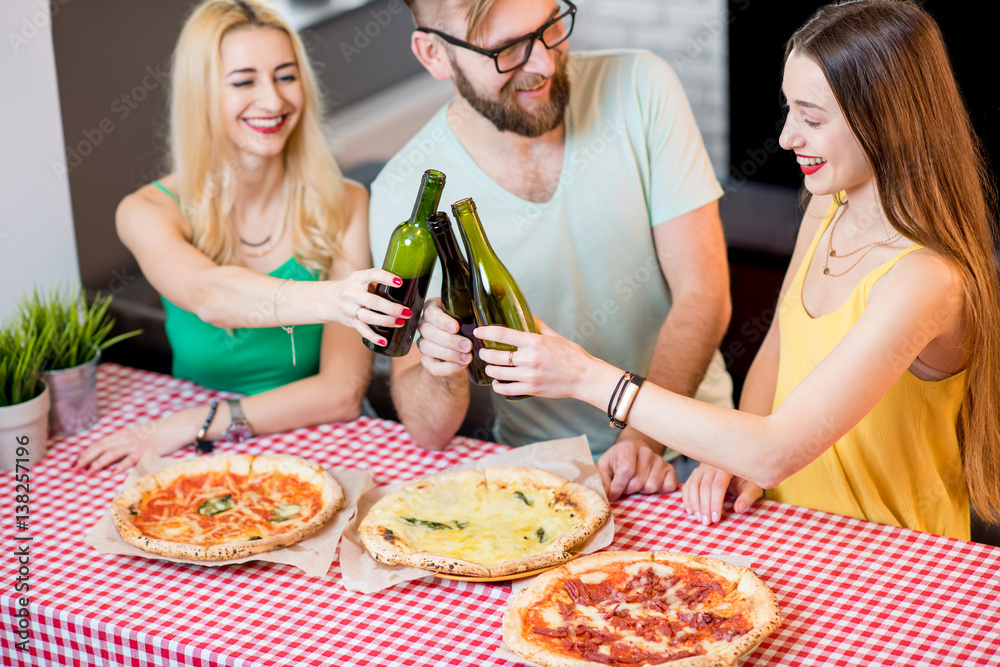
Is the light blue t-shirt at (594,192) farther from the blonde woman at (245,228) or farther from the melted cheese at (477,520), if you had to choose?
the melted cheese at (477,520)

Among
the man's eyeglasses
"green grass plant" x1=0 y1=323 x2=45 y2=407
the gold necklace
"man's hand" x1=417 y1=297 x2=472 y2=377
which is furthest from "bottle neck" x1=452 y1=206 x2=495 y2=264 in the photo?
"green grass plant" x1=0 y1=323 x2=45 y2=407

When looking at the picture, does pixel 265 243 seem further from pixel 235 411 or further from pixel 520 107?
pixel 520 107

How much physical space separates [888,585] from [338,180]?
5.57 feet

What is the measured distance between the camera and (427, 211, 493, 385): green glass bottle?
5.60 ft

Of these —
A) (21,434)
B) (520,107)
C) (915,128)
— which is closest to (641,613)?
(915,128)

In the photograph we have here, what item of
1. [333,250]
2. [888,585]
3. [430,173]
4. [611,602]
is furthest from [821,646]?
[333,250]

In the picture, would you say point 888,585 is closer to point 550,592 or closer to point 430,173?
point 550,592

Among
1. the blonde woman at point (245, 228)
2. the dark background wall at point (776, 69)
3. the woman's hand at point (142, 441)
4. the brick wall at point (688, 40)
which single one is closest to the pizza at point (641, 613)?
the blonde woman at point (245, 228)

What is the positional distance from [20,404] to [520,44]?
4.49 feet

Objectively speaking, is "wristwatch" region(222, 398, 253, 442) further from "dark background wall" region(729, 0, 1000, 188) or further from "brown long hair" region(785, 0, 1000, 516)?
"dark background wall" region(729, 0, 1000, 188)

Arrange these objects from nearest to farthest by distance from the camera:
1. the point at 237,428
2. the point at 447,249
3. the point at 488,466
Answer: the point at 447,249 → the point at 488,466 → the point at 237,428

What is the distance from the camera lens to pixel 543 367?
5.15ft

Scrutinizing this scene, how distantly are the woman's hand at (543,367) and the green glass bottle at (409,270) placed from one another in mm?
205

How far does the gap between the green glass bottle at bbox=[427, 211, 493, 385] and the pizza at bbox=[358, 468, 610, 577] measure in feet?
0.74
